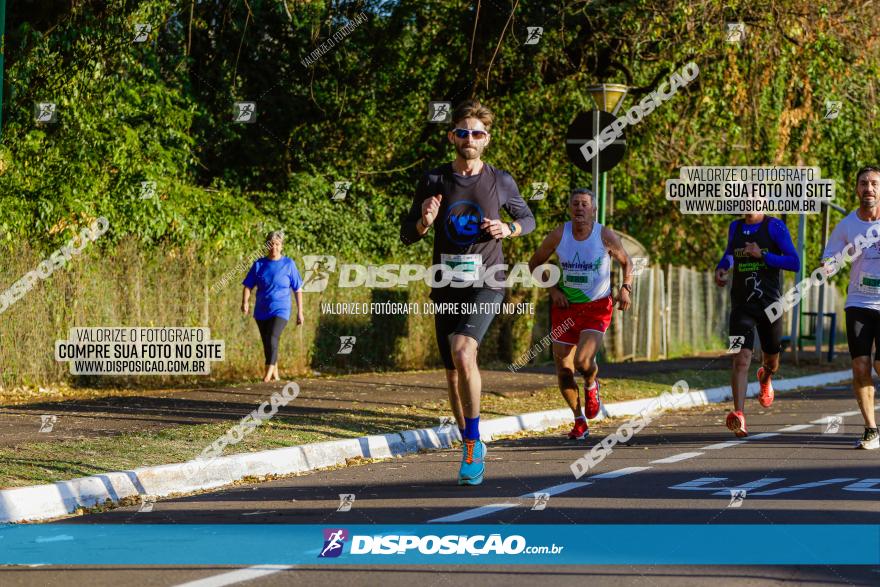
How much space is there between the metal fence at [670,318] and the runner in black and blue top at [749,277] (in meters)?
10.2

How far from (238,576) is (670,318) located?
26.3 m

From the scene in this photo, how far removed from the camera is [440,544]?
22.5 ft

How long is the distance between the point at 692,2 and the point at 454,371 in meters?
12.5

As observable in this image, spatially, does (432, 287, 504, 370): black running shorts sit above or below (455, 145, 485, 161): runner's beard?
below

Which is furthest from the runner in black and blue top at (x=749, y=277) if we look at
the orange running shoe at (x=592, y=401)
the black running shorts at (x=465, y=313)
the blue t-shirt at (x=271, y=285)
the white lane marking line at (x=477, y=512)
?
the blue t-shirt at (x=271, y=285)

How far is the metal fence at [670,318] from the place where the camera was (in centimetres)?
2792

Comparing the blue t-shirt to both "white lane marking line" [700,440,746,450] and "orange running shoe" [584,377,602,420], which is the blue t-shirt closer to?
"orange running shoe" [584,377,602,420]

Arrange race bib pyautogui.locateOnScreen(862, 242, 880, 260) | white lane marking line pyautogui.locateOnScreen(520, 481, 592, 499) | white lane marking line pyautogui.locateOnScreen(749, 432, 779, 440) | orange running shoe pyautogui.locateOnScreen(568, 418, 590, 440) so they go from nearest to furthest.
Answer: white lane marking line pyautogui.locateOnScreen(520, 481, 592, 499) < race bib pyautogui.locateOnScreen(862, 242, 880, 260) < orange running shoe pyautogui.locateOnScreen(568, 418, 590, 440) < white lane marking line pyautogui.locateOnScreen(749, 432, 779, 440)

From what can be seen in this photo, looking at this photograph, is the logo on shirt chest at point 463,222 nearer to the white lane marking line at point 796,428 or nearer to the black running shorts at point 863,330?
the black running shorts at point 863,330

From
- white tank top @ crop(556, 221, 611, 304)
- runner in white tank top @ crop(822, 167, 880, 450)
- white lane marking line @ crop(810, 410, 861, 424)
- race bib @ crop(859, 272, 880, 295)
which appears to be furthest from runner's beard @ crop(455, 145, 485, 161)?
white lane marking line @ crop(810, 410, 861, 424)

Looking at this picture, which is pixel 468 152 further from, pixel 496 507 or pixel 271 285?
pixel 271 285

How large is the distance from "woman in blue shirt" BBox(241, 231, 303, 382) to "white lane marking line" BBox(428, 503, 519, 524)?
8.82m

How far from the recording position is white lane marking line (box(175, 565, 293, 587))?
593 centimetres

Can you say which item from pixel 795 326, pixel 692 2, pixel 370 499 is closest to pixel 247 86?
pixel 692 2
